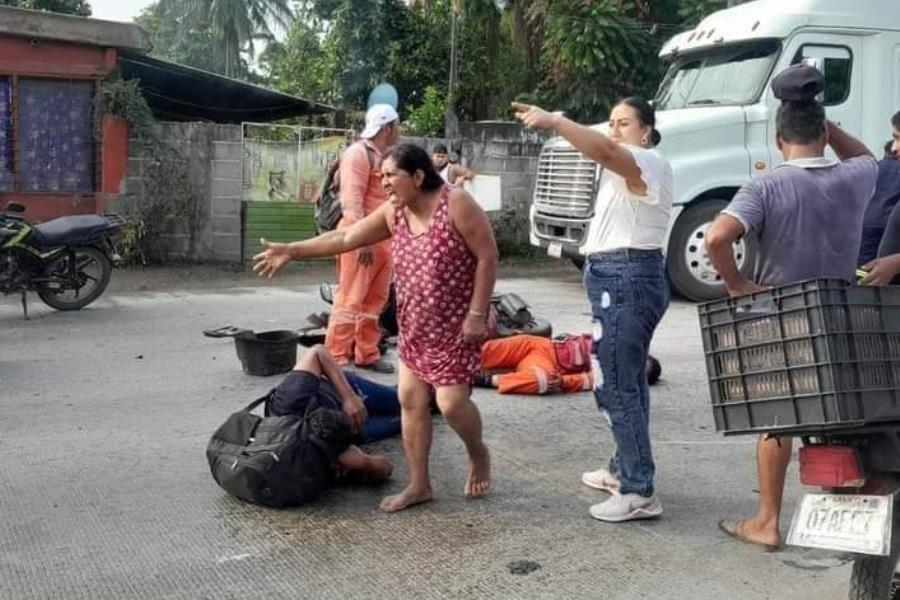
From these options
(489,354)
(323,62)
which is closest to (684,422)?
(489,354)

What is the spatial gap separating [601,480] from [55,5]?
19419 mm

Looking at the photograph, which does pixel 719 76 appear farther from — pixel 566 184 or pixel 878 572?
pixel 878 572

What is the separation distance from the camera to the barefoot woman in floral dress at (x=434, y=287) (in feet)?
14.3

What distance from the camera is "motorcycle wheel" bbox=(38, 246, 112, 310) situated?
9.76m

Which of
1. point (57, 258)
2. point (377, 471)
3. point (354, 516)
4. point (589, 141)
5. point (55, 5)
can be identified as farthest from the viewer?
point (55, 5)

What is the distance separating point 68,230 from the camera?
9727mm

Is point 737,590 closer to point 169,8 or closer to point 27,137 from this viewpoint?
point 27,137

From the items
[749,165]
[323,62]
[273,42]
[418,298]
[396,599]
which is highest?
[273,42]

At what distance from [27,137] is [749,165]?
8.56m

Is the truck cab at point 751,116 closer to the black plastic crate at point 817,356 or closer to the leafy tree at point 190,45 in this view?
the black plastic crate at point 817,356

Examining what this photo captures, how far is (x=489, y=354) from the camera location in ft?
A: 22.6

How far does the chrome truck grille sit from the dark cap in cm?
629

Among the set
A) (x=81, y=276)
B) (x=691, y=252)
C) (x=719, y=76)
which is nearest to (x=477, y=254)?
(x=81, y=276)

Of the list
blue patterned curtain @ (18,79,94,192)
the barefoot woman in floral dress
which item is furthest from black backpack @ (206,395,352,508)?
blue patterned curtain @ (18,79,94,192)
